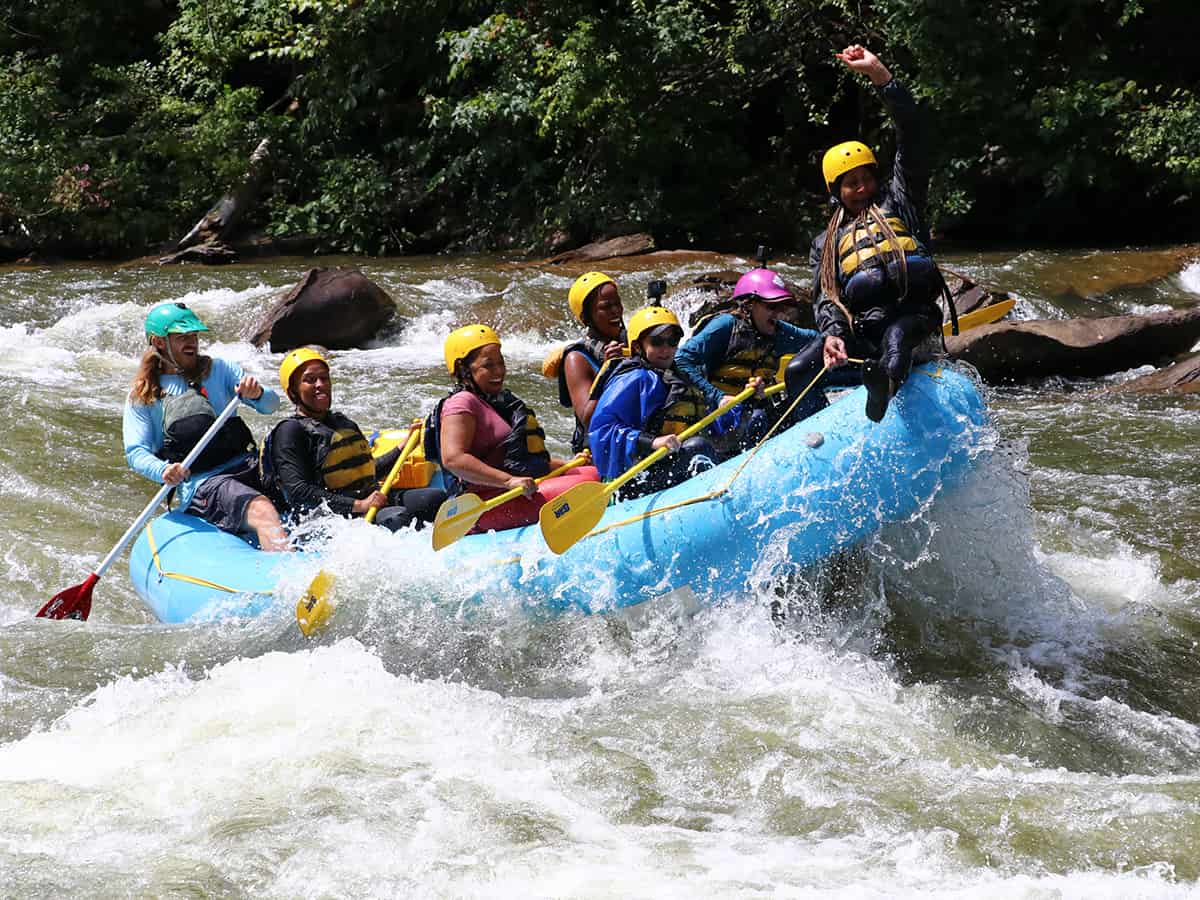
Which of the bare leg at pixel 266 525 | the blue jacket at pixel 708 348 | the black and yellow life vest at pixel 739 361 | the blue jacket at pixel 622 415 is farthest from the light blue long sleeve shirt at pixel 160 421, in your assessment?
the black and yellow life vest at pixel 739 361

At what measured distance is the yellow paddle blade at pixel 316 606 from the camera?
5.11 meters

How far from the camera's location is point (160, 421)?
19.5 ft

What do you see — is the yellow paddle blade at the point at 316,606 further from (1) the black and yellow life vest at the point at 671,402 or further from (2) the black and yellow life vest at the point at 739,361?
(2) the black and yellow life vest at the point at 739,361

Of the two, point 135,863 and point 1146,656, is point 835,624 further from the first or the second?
point 135,863

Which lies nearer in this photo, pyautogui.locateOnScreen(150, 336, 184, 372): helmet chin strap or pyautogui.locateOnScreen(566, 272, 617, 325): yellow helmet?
pyautogui.locateOnScreen(566, 272, 617, 325): yellow helmet

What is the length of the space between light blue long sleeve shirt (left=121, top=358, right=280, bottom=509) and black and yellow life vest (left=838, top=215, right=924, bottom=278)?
2498 millimetres

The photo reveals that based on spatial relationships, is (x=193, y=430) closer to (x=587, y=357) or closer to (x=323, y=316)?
(x=587, y=357)

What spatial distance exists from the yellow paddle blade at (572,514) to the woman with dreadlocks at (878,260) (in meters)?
0.85

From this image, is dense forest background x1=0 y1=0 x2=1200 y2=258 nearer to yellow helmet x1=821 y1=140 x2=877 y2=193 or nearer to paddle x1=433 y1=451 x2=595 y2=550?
yellow helmet x1=821 y1=140 x2=877 y2=193

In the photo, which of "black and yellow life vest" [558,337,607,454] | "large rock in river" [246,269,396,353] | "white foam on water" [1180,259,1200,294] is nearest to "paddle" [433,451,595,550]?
"black and yellow life vest" [558,337,607,454]

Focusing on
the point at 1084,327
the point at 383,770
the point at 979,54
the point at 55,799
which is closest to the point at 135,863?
the point at 55,799

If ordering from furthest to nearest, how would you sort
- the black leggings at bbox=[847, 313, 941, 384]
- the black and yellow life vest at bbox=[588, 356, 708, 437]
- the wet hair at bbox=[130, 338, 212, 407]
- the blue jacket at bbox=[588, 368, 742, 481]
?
the wet hair at bbox=[130, 338, 212, 407] → the black and yellow life vest at bbox=[588, 356, 708, 437] → the blue jacket at bbox=[588, 368, 742, 481] → the black leggings at bbox=[847, 313, 941, 384]

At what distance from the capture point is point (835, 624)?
5.12 metres

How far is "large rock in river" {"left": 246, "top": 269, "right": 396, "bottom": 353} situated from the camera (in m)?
11.7
